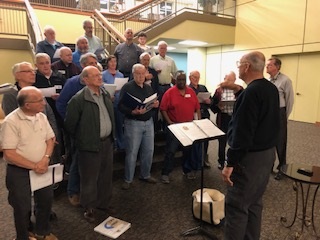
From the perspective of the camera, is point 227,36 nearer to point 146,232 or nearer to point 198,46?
point 198,46

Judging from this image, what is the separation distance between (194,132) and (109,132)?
0.84 metres

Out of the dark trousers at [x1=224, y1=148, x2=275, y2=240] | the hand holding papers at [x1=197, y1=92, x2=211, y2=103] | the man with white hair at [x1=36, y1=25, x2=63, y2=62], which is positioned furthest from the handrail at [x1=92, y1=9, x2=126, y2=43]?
the dark trousers at [x1=224, y1=148, x2=275, y2=240]

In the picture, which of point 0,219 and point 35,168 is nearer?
point 35,168

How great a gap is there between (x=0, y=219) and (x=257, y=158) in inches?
98.5

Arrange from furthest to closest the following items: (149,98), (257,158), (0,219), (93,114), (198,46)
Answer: (198,46) → (149,98) → (0,219) → (93,114) → (257,158)

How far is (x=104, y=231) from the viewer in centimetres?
240

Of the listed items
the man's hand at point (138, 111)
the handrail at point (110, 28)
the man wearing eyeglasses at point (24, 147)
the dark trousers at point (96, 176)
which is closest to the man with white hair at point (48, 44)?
the handrail at point (110, 28)

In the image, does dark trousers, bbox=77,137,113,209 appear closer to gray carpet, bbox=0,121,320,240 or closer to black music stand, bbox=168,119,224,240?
gray carpet, bbox=0,121,320,240

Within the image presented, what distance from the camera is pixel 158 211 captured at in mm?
2824

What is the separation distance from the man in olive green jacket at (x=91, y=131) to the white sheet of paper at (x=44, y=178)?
0.38m

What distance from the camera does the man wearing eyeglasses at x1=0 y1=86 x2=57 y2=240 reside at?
5.98ft

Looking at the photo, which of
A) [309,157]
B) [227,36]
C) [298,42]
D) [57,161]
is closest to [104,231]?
[57,161]

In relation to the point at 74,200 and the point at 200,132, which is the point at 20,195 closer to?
the point at 74,200

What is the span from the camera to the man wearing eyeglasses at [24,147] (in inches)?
71.8
